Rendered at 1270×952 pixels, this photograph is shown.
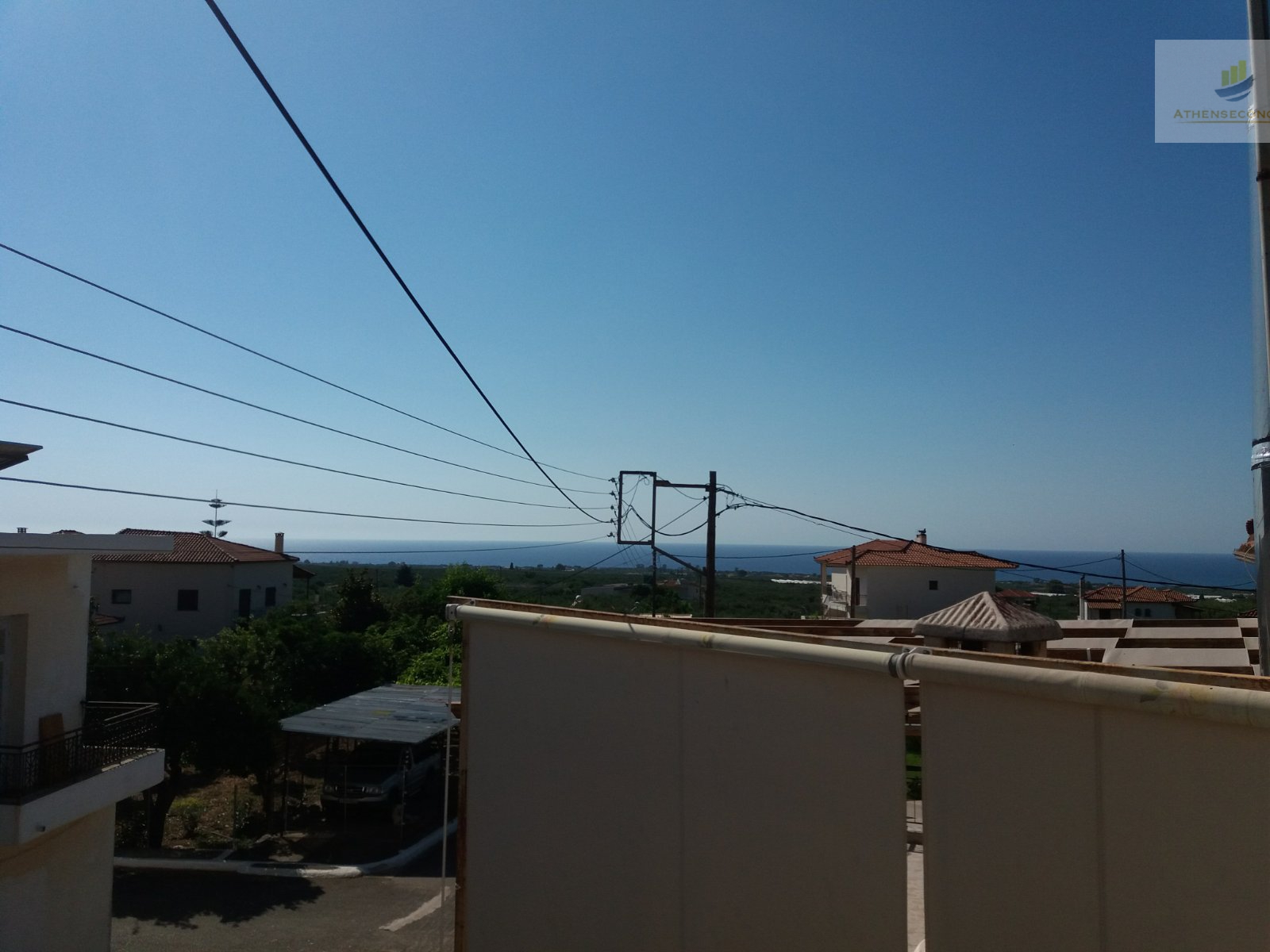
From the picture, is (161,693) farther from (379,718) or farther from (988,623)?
(988,623)

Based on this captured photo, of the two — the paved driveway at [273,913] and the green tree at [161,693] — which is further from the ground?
the green tree at [161,693]

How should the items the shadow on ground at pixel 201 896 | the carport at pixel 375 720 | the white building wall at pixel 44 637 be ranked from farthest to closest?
the carport at pixel 375 720
the shadow on ground at pixel 201 896
the white building wall at pixel 44 637

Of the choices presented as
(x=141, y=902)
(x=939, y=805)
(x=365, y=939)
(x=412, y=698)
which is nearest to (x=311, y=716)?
(x=412, y=698)

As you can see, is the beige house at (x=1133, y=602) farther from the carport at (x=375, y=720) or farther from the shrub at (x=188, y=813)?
the shrub at (x=188, y=813)

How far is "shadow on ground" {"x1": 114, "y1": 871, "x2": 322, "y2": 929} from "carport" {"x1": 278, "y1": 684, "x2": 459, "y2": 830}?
2798 millimetres

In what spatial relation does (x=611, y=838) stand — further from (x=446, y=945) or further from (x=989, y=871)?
(x=446, y=945)

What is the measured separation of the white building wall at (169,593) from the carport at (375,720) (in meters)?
18.0

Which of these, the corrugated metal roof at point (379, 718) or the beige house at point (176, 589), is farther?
the beige house at point (176, 589)

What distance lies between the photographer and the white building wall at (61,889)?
408 inches

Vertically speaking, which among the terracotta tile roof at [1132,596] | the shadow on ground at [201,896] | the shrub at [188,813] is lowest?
the shrub at [188,813]

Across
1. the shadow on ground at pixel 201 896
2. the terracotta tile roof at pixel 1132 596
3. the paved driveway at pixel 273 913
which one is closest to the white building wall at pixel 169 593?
the shadow on ground at pixel 201 896

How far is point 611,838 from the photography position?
410 cm

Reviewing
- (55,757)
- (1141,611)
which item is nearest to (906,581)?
(1141,611)

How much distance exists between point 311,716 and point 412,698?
11.0 feet
